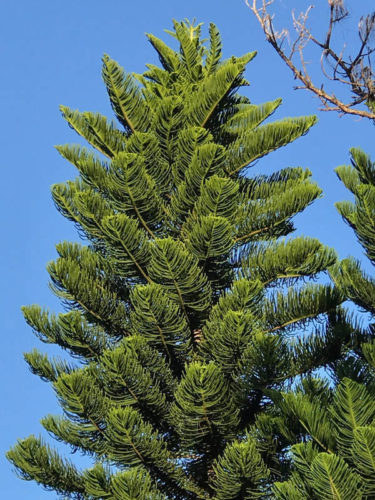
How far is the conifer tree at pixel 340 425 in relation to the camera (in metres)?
5.26

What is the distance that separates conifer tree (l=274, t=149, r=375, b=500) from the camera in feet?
17.3

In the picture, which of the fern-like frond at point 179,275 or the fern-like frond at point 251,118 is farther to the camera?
the fern-like frond at point 251,118

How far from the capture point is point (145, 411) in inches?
256

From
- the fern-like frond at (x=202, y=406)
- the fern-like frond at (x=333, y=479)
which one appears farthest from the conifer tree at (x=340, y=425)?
the fern-like frond at (x=202, y=406)

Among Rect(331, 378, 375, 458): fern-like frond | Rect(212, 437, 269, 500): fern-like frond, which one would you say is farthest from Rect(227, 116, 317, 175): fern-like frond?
Rect(331, 378, 375, 458): fern-like frond

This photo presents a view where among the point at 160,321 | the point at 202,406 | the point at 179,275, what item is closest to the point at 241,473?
the point at 202,406

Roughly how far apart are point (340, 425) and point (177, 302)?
5.38 feet

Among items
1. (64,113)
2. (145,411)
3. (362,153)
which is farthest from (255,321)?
(64,113)

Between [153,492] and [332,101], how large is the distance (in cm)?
266

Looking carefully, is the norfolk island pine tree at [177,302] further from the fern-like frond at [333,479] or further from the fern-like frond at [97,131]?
the fern-like frond at [333,479]

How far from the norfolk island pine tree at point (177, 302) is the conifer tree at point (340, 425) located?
330mm

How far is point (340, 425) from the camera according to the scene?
5.59 metres

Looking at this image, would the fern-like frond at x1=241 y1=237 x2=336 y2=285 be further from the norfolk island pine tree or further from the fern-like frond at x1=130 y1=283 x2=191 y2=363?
the fern-like frond at x1=130 y1=283 x2=191 y2=363

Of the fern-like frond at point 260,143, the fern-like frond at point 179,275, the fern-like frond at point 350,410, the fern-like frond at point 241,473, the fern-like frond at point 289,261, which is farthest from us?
the fern-like frond at point 260,143
